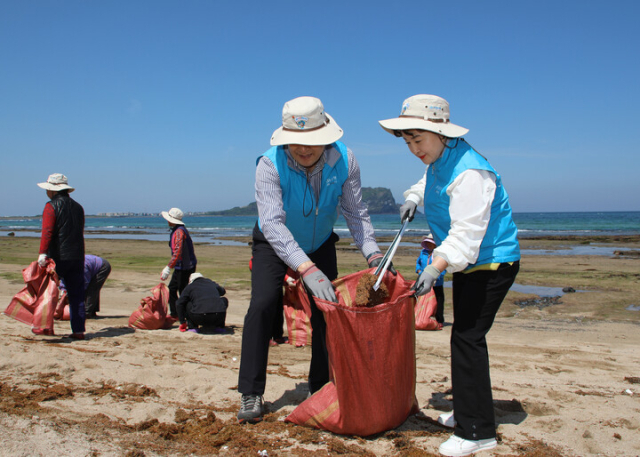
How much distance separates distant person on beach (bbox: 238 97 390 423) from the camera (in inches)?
104

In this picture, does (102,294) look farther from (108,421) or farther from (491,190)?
(491,190)

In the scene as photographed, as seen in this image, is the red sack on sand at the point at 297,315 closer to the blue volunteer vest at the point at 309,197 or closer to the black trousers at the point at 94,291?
the blue volunteer vest at the point at 309,197

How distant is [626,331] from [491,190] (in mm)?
5082

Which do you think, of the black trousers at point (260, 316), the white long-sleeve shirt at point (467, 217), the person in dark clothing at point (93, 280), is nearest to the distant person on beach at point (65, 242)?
the person in dark clothing at point (93, 280)

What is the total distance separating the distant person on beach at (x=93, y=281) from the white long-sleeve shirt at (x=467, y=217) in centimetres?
527

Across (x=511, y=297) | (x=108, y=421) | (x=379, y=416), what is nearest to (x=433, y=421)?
(x=379, y=416)

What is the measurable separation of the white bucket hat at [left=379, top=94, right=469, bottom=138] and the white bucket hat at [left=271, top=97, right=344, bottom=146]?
1.04 feet

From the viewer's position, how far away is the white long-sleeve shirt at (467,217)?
2.27 meters

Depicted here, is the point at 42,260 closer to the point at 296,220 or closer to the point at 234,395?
the point at 234,395

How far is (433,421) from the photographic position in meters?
2.79

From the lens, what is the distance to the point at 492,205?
246 cm

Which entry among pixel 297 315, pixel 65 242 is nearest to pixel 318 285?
pixel 297 315

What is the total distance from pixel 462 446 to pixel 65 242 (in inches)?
166

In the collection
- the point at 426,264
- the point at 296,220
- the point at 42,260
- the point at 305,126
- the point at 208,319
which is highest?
the point at 305,126
